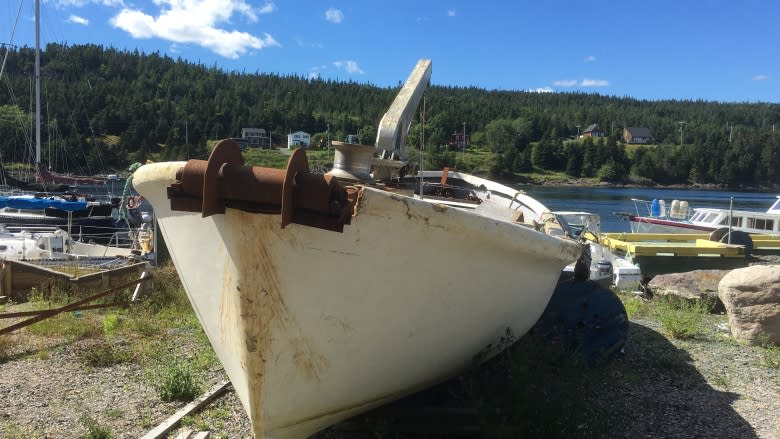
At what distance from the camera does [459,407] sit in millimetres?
5188

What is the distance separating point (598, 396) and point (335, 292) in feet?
11.2

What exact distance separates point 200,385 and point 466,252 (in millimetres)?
3331

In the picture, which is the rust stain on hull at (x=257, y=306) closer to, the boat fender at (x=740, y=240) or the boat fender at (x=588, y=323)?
the boat fender at (x=588, y=323)

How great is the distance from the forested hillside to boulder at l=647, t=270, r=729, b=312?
6762 centimetres

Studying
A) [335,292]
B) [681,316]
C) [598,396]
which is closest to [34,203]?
[681,316]

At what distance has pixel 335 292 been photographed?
12.0 ft

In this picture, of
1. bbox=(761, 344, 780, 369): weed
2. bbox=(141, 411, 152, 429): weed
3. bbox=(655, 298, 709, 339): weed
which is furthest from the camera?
bbox=(655, 298, 709, 339): weed

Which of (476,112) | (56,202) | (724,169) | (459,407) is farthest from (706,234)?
(476,112)

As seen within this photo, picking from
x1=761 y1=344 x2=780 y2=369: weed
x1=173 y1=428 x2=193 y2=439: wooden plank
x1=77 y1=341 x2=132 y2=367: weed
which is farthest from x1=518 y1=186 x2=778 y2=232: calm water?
x1=173 y1=428 x2=193 y2=439: wooden plank

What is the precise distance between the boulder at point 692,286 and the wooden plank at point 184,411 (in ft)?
27.9

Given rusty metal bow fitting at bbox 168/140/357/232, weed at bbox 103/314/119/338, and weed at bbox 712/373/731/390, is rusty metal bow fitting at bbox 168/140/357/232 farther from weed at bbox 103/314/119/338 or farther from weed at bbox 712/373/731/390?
weed at bbox 103/314/119/338

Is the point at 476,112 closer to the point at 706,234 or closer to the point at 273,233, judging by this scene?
the point at 706,234

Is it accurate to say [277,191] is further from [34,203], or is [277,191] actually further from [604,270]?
[34,203]

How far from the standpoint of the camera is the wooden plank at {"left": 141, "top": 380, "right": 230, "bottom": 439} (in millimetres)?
4669
